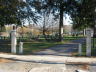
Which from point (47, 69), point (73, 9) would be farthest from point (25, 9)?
point (47, 69)

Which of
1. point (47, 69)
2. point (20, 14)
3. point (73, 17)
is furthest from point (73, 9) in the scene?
point (47, 69)

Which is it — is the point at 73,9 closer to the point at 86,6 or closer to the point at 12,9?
the point at 86,6

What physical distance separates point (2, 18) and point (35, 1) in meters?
4.24

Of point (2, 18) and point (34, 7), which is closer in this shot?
point (2, 18)

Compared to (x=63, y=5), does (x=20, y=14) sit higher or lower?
lower

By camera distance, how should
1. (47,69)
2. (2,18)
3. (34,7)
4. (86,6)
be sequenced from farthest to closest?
(86,6) < (34,7) < (2,18) < (47,69)

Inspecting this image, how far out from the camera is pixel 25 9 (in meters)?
17.7

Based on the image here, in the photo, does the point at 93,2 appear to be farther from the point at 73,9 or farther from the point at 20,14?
the point at 20,14

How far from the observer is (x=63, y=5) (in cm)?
2073

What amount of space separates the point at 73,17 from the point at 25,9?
7776 millimetres

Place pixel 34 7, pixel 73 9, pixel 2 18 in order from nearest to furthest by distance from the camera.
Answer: pixel 2 18 → pixel 34 7 → pixel 73 9

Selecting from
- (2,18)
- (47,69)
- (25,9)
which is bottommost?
(47,69)

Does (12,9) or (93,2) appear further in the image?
(93,2)

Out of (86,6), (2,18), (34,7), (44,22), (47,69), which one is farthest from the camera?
(44,22)
